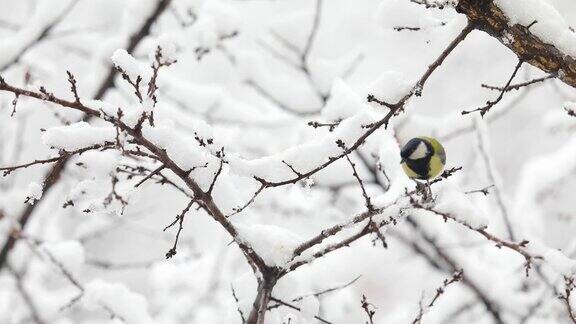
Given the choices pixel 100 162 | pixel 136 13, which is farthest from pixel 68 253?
pixel 100 162

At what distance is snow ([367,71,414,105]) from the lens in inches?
80.0

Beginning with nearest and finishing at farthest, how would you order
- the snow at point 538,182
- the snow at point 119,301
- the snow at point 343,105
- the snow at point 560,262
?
the snow at point 560,262, the snow at point 343,105, the snow at point 119,301, the snow at point 538,182

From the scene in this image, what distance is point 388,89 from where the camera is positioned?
2047mm

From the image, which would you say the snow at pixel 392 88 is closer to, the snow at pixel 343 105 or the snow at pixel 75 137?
the snow at pixel 343 105

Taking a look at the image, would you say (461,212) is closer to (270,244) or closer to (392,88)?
(392,88)

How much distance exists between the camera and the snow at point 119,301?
9.79 feet

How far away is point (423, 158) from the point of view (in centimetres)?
184

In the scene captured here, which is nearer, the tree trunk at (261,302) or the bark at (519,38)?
the bark at (519,38)

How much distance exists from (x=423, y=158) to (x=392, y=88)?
340 mm

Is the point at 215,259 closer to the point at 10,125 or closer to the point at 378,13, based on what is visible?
the point at 10,125

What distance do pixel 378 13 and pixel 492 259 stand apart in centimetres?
421

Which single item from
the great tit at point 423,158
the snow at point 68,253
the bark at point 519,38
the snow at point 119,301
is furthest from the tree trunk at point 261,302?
the snow at point 68,253

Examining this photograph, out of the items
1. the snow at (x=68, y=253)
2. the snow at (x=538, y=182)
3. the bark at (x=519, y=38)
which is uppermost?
the snow at (x=538, y=182)

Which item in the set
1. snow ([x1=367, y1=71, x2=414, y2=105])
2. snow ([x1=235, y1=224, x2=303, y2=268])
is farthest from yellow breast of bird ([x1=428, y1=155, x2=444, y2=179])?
snow ([x1=235, y1=224, x2=303, y2=268])
